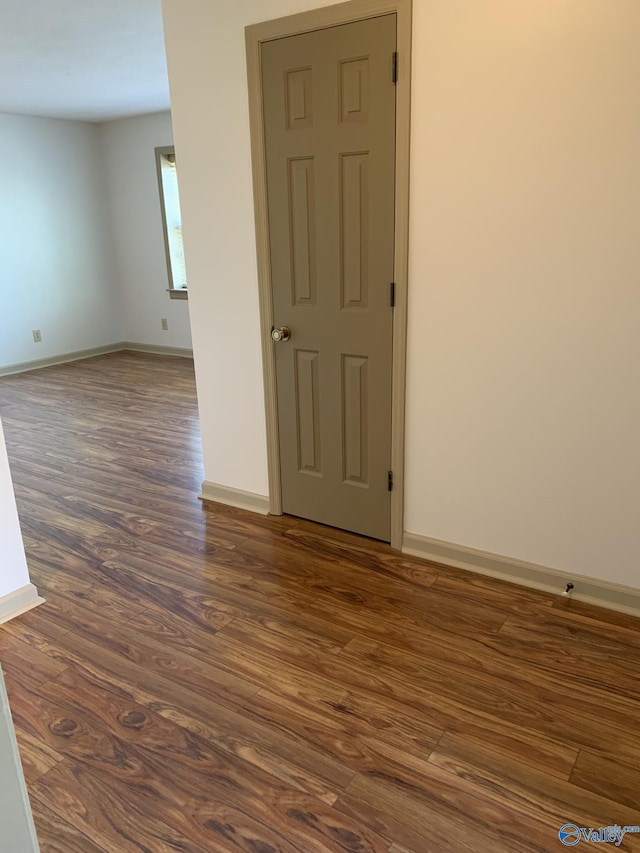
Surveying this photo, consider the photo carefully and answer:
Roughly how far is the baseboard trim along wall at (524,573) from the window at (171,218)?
15.4ft

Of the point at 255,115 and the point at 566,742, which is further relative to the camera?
the point at 255,115

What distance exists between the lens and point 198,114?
9.40 ft

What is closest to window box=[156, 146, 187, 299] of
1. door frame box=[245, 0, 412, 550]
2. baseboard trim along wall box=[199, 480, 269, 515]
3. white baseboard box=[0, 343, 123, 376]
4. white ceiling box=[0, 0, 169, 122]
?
white ceiling box=[0, 0, 169, 122]

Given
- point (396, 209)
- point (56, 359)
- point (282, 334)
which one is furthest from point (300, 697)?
point (56, 359)

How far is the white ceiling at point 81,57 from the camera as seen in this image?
334 centimetres

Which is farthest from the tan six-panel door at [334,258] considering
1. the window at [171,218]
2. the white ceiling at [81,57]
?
the window at [171,218]

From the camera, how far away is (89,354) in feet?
24.2

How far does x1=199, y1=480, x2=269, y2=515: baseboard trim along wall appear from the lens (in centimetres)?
326

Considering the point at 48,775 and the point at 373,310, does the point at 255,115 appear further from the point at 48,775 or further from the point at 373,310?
the point at 48,775

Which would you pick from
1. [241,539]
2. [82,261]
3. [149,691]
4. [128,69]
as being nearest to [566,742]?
[149,691]

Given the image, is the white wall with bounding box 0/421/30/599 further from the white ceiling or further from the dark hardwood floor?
the white ceiling

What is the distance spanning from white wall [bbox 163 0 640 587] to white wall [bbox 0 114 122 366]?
4.30m

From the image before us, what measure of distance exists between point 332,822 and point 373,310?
183 centimetres

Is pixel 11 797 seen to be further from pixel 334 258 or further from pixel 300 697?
pixel 334 258
